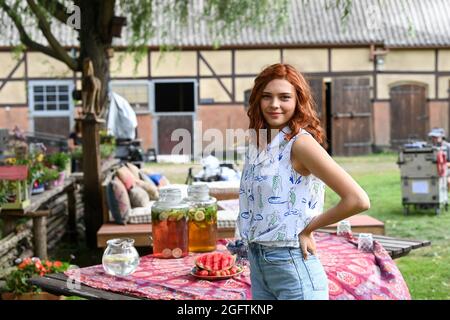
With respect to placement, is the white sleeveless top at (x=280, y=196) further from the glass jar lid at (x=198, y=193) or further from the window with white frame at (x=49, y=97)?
the window with white frame at (x=49, y=97)

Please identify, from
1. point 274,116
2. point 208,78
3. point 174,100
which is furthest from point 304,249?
point 174,100

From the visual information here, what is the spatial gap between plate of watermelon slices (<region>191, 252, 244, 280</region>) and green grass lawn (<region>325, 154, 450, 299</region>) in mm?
2164

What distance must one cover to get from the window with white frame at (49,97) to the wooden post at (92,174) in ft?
33.0

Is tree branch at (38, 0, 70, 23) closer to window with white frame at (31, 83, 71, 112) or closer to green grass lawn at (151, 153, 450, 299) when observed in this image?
green grass lawn at (151, 153, 450, 299)

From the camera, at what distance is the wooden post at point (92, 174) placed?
606 cm

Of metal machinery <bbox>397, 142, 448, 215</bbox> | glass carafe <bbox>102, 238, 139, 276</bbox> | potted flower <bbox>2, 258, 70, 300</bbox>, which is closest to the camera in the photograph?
glass carafe <bbox>102, 238, 139, 276</bbox>

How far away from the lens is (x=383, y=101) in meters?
16.2

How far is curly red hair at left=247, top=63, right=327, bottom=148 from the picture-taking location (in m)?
2.04

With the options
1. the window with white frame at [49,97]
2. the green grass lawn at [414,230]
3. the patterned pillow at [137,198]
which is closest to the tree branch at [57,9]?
the patterned pillow at [137,198]

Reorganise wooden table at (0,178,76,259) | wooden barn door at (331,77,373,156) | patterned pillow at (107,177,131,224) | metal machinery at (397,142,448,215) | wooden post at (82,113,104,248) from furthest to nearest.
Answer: wooden barn door at (331,77,373,156) → metal machinery at (397,142,448,215) → wooden post at (82,113,104,248) → patterned pillow at (107,177,131,224) → wooden table at (0,178,76,259)

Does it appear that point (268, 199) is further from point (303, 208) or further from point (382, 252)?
point (382, 252)

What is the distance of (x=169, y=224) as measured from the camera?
3.18 m

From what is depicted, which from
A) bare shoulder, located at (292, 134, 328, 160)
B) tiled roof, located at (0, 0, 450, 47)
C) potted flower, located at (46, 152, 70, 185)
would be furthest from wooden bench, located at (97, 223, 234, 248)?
tiled roof, located at (0, 0, 450, 47)

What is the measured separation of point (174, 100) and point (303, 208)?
15.0m
